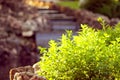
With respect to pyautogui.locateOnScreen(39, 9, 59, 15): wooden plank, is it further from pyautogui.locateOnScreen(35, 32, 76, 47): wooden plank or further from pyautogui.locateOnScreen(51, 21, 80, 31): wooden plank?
pyautogui.locateOnScreen(35, 32, 76, 47): wooden plank

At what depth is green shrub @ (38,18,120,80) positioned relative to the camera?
406cm

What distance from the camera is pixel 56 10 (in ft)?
70.8

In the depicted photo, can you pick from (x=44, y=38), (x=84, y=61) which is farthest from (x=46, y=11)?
(x=84, y=61)

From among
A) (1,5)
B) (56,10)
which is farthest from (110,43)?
(56,10)

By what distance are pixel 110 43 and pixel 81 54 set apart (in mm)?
592

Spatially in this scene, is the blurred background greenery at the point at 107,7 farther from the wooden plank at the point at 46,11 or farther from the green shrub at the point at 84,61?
the green shrub at the point at 84,61

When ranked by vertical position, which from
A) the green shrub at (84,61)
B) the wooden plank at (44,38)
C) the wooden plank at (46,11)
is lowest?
the wooden plank at (44,38)

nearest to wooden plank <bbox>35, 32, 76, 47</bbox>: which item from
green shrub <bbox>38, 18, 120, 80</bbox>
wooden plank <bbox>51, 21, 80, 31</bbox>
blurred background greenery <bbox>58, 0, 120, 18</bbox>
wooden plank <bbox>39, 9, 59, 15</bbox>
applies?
wooden plank <bbox>51, 21, 80, 31</bbox>

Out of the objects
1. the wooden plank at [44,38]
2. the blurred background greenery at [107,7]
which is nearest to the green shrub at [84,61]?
the wooden plank at [44,38]

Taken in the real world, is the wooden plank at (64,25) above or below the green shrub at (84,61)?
below

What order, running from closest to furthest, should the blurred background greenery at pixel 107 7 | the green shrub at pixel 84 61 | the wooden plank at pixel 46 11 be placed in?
the green shrub at pixel 84 61 → the blurred background greenery at pixel 107 7 → the wooden plank at pixel 46 11

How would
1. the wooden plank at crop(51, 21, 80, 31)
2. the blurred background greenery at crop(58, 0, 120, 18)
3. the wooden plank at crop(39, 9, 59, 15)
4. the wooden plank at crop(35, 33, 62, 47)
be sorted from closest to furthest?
the wooden plank at crop(35, 33, 62, 47) < the wooden plank at crop(51, 21, 80, 31) < the blurred background greenery at crop(58, 0, 120, 18) < the wooden plank at crop(39, 9, 59, 15)

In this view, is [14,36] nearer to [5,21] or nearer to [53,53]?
[5,21]

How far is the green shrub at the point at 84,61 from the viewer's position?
4059 mm
